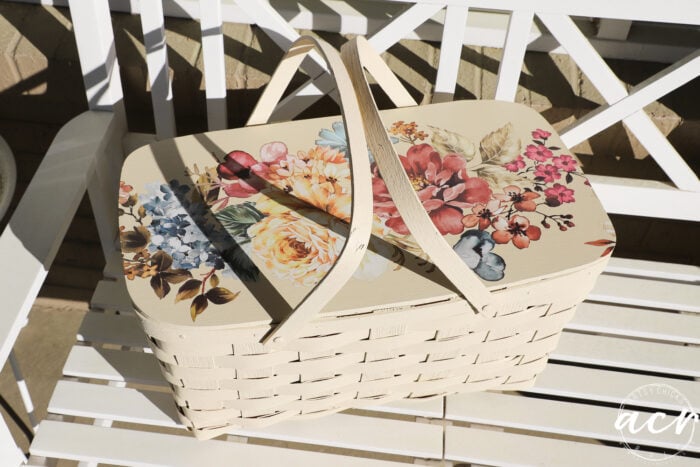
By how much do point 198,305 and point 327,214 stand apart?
6.7 inches

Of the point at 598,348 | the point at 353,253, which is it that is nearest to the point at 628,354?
the point at 598,348

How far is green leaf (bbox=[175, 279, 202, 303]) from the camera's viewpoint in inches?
26.4

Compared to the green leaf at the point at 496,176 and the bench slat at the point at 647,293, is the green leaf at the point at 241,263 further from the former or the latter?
the bench slat at the point at 647,293

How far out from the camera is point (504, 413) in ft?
2.85

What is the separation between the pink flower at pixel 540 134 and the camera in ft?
2.76

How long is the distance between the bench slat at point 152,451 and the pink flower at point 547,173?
37cm

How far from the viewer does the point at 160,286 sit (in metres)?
0.68

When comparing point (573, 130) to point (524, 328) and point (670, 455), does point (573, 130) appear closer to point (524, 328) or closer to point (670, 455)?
point (524, 328)

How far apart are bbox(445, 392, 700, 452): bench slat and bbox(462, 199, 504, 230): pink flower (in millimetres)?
252

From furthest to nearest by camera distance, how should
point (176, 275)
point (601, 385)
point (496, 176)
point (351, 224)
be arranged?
1. point (601, 385)
2. point (496, 176)
3. point (176, 275)
4. point (351, 224)

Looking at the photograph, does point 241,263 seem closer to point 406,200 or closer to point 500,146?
point 406,200

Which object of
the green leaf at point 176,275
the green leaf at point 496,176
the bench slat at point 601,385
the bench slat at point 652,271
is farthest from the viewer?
the bench slat at point 652,271

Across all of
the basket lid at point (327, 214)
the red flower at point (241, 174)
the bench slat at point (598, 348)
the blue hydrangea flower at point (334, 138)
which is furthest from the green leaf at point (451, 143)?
the bench slat at point (598, 348)

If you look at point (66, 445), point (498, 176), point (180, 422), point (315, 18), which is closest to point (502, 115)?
point (498, 176)
